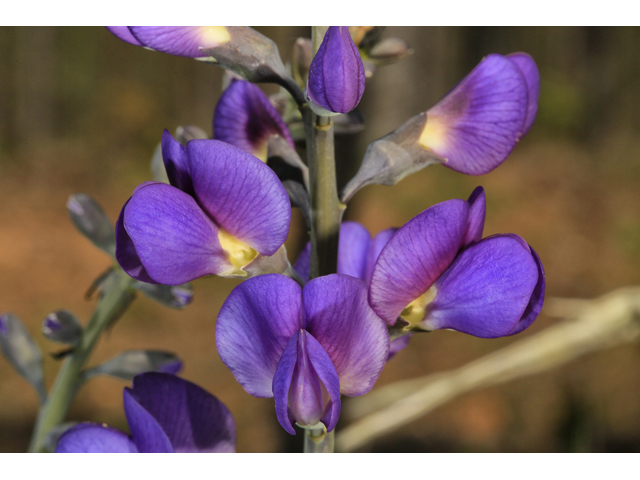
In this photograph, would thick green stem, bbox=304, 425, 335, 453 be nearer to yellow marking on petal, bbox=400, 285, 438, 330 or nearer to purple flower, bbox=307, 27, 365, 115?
yellow marking on petal, bbox=400, 285, 438, 330

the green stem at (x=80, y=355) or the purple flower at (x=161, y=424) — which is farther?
the green stem at (x=80, y=355)

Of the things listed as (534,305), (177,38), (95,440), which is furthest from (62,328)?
(534,305)

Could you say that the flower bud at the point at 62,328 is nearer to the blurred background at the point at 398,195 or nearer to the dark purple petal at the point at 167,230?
the dark purple petal at the point at 167,230

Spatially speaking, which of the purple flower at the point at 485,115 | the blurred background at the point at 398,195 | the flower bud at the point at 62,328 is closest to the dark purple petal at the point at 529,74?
the purple flower at the point at 485,115

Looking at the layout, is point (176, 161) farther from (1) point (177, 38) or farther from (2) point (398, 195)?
(2) point (398, 195)

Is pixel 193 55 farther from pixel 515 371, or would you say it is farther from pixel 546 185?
pixel 546 185
